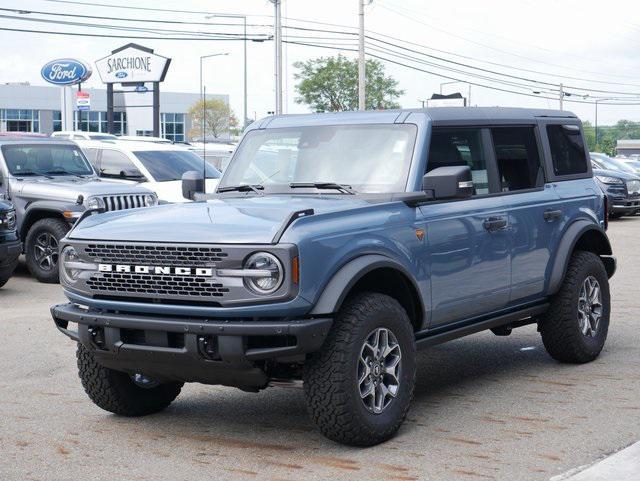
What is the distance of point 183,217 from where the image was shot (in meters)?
6.22

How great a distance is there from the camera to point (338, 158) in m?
7.18

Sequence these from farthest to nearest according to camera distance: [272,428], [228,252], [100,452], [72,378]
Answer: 1. [72,378]
2. [272,428]
3. [100,452]
4. [228,252]

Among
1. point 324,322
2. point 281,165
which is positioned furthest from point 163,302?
point 281,165

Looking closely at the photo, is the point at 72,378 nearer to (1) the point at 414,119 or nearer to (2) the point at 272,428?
(2) the point at 272,428

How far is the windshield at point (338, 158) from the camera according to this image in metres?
6.96

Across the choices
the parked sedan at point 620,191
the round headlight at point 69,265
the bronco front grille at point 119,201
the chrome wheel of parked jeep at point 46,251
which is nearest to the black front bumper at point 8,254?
the chrome wheel of parked jeep at point 46,251

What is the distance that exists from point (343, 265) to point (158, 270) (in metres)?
1.00

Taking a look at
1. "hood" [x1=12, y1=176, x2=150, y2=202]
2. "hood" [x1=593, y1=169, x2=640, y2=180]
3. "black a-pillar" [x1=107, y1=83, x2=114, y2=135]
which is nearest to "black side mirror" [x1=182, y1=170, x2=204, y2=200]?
"hood" [x1=12, y1=176, x2=150, y2=202]

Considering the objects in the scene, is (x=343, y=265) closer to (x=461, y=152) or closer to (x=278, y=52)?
(x=461, y=152)

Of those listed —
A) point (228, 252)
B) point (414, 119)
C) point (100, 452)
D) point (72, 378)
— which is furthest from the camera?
point (72, 378)

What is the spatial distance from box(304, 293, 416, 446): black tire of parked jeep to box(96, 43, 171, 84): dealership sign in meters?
47.7

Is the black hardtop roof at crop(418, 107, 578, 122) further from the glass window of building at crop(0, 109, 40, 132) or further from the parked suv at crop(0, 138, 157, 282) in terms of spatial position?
the glass window of building at crop(0, 109, 40, 132)

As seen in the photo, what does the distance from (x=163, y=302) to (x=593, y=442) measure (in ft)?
8.19

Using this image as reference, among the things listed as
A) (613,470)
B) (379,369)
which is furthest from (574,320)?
(613,470)
